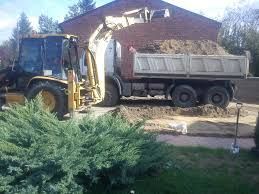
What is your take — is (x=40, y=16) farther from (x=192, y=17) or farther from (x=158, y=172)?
(x=158, y=172)

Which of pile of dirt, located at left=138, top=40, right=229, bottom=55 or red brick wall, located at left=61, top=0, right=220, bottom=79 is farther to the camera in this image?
red brick wall, located at left=61, top=0, right=220, bottom=79

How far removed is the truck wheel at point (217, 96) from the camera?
18.2 meters

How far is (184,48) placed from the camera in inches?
820

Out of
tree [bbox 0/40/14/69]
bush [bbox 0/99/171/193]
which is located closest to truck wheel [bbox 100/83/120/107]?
tree [bbox 0/40/14/69]

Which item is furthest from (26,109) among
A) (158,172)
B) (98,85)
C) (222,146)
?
(98,85)

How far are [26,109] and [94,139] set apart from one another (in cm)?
168

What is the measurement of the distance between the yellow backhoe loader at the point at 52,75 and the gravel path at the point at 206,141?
3.31m

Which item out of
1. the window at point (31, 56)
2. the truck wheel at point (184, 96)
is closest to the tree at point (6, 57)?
the window at point (31, 56)

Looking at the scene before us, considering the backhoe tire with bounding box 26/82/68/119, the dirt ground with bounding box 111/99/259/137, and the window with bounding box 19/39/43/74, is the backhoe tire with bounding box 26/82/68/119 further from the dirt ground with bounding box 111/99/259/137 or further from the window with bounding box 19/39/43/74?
the dirt ground with bounding box 111/99/259/137

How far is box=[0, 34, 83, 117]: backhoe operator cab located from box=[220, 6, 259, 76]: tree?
18.6 meters

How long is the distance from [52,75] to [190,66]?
281 inches

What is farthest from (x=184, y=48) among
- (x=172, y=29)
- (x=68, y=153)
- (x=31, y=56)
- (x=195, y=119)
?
(x=68, y=153)

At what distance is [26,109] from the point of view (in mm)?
7445

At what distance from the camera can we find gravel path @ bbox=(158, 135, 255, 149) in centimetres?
1032
